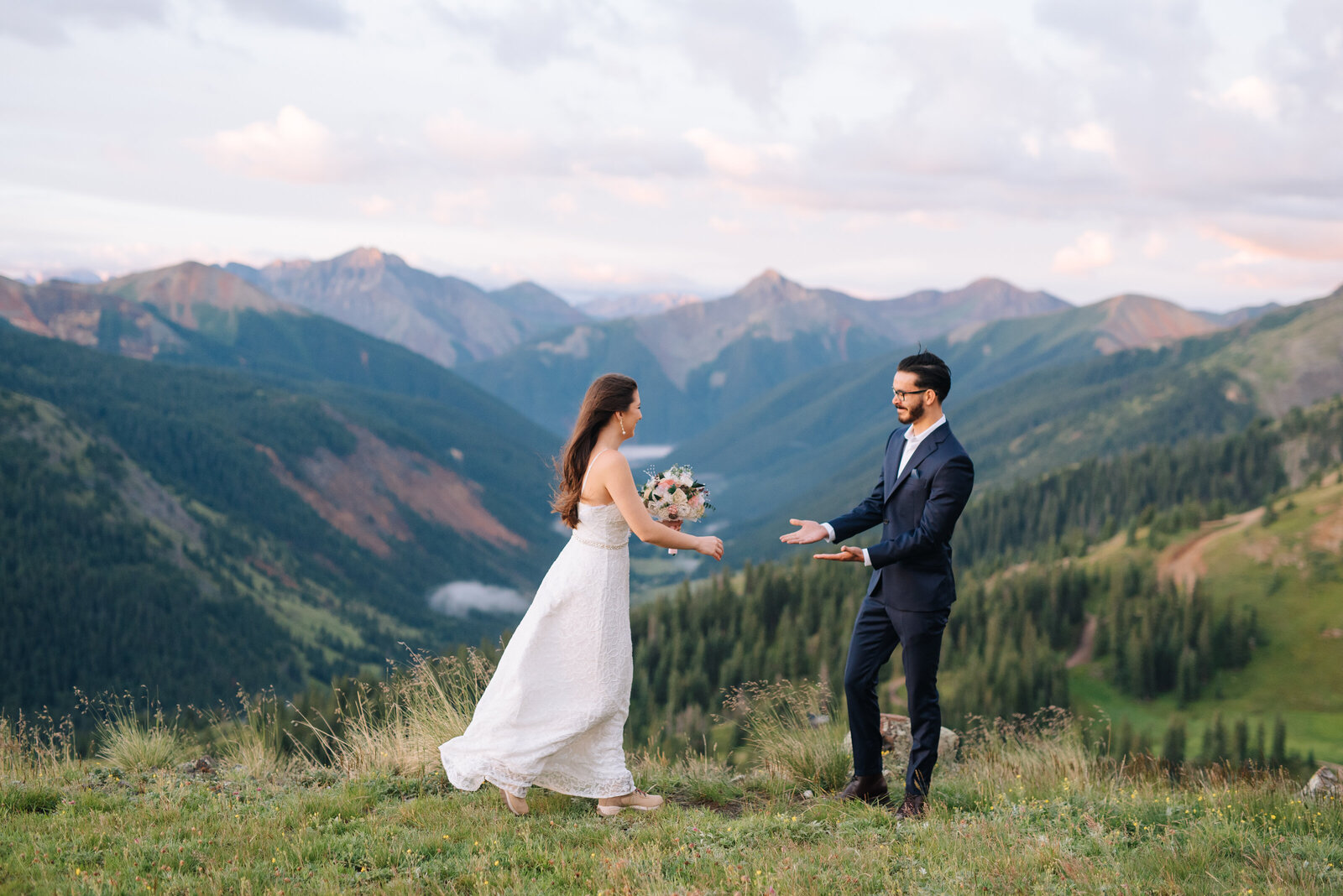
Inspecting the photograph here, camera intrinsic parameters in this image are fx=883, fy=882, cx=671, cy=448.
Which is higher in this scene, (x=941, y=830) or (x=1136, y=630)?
(x=941, y=830)

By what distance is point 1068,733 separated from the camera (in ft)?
33.1

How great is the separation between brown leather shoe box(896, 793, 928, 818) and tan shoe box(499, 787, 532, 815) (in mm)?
3080

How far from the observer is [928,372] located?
23.9 ft

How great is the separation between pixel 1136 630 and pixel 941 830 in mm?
86960

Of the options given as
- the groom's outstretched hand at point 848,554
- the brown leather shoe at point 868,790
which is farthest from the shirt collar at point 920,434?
the brown leather shoe at point 868,790

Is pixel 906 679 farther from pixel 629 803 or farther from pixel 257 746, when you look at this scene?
pixel 257 746

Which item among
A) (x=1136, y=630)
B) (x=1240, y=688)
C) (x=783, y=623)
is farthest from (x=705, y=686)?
(x=1240, y=688)

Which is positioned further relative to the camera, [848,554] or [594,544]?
[594,544]

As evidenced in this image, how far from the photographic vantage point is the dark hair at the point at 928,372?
7258 millimetres

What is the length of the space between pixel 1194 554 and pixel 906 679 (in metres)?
102

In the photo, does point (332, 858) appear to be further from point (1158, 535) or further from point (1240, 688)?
point (1158, 535)

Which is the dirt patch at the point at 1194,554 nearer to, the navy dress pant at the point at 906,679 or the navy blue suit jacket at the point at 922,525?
the navy dress pant at the point at 906,679

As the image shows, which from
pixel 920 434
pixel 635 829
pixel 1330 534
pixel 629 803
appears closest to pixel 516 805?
pixel 629 803

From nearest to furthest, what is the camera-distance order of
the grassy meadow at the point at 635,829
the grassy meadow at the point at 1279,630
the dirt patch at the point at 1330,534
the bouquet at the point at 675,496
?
the grassy meadow at the point at 635,829, the bouquet at the point at 675,496, the grassy meadow at the point at 1279,630, the dirt patch at the point at 1330,534
